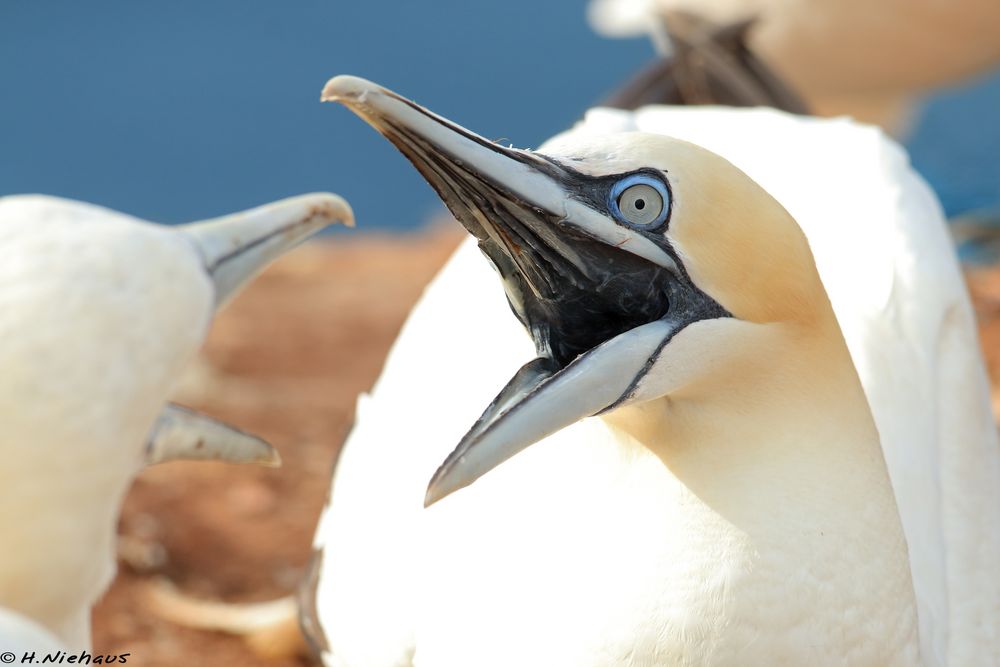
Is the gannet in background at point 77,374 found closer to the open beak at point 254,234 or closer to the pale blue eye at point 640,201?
the open beak at point 254,234

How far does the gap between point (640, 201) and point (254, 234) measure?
82cm

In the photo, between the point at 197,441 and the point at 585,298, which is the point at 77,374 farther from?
the point at 585,298

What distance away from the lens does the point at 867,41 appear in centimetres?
680

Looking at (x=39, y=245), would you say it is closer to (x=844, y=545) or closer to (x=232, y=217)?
(x=232, y=217)

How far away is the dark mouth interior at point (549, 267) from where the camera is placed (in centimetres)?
204

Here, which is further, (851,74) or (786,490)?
(851,74)

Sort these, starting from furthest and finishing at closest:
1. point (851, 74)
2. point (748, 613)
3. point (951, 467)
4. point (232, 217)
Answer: point (851, 74) → point (951, 467) → point (232, 217) → point (748, 613)

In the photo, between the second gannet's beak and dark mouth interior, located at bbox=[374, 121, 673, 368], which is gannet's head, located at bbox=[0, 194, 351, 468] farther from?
dark mouth interior, located at bbox=[374, 121, 673, 368]

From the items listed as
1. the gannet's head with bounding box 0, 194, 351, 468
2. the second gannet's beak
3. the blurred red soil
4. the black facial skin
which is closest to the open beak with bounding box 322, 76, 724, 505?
the black facial skin

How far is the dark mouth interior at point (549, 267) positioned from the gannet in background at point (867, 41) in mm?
4025

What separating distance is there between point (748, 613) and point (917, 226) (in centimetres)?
149

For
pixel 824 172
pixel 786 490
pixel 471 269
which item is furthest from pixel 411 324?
pixel 786 490

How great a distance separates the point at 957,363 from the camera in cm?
327

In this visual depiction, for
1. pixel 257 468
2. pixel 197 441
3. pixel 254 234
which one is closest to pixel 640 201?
pixel 254 234
